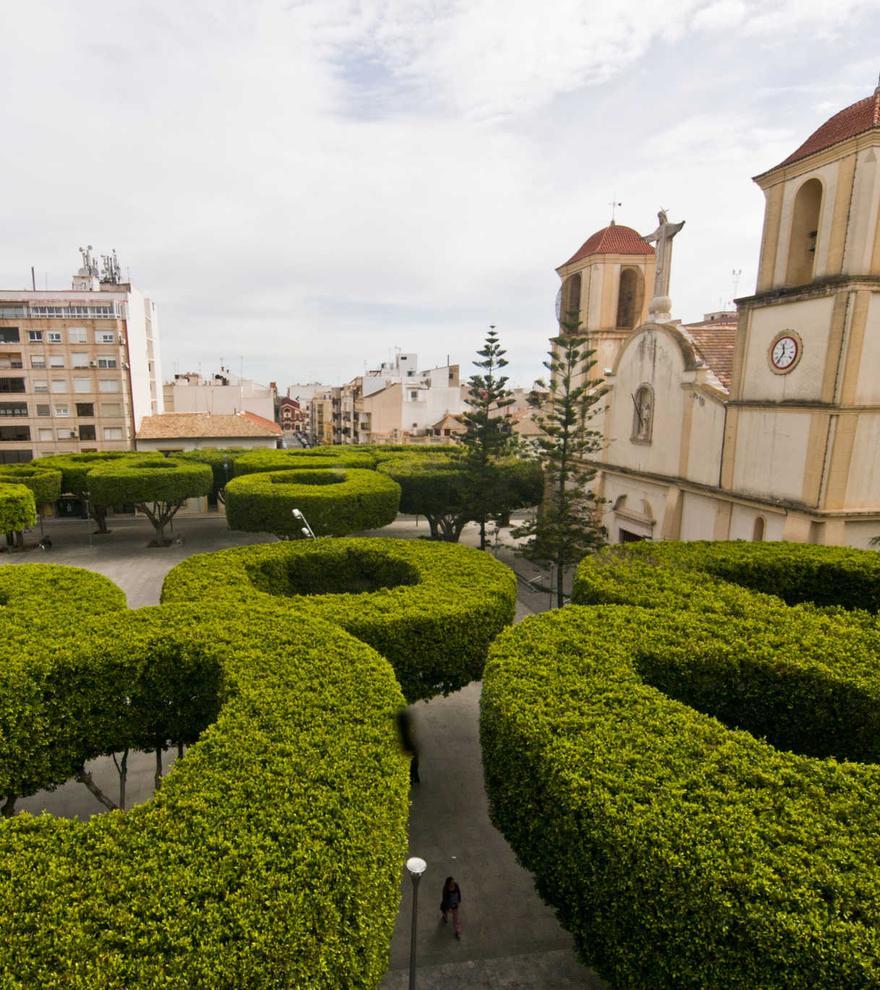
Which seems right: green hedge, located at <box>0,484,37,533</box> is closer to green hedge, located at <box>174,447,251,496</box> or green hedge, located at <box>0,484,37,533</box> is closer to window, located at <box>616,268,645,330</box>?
green hedge, located at <box>174,447,251,496</box>

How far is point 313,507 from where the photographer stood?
66.0ft

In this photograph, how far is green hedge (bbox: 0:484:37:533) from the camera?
23.0 metres

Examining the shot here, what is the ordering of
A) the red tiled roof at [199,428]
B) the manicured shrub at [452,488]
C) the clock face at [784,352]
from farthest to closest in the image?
the red tiled roof at [199,428]
the manicured shrub at [452,488]
the clock face at [784,352]

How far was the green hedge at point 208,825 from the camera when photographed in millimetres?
3955

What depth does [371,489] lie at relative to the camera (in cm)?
2183

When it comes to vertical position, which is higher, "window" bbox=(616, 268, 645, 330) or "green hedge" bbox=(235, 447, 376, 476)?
"window" bbox=(616, 268, 645, 330)

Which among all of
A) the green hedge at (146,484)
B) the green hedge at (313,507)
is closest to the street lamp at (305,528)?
the green hedge at (313,507)

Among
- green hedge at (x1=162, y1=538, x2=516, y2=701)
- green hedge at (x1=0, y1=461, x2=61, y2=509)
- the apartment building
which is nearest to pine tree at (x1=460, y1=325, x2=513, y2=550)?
green hedge at (x1=162, y1=538, x2=516, y2=701)

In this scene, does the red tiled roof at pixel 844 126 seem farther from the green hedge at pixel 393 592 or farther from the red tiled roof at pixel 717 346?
the green hedge at pixel 393 592

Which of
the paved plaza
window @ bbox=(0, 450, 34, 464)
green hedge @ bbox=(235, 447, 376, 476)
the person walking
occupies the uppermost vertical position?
green hedge @ bbox=(235, 447, 376, 476)

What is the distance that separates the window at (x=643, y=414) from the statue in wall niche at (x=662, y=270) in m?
2.77

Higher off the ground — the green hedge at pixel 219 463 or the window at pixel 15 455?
the green hedge at pixel 219 463

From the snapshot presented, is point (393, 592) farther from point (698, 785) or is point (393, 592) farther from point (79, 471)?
point (79, 471)

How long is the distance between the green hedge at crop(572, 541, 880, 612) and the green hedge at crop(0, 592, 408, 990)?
17.4 ft
